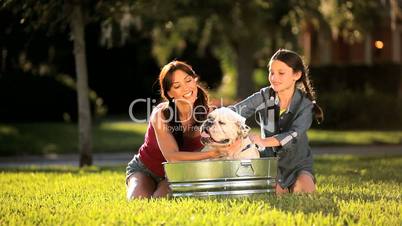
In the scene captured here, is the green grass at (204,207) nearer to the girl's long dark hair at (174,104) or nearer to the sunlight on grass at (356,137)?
the girl's long dark hair at (174,104)

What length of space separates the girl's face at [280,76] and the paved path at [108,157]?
7.72 meters

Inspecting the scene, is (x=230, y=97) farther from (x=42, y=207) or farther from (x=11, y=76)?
(x=42, y=207)

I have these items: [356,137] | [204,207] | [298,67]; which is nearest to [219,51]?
[356,137]

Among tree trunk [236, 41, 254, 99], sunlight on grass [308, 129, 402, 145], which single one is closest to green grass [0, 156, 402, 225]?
sunlight on grass [308, 129, 402, 145]

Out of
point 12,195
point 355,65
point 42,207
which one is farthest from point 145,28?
point 42,207

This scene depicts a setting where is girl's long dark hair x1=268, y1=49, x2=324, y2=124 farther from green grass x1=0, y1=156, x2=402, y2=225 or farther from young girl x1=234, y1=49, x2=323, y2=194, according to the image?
green grass x1=0, y1=156, x2=402, y2=225

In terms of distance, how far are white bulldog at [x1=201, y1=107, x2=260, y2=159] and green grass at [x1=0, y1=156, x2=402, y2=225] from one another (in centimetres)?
38

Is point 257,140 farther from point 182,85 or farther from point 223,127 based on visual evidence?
point 182,85

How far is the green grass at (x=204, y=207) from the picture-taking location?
573 cm

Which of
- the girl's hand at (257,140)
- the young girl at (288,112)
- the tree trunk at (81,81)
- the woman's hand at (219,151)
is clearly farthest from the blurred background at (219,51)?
the woman's hand at (219,151)

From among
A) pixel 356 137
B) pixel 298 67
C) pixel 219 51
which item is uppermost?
pixel 219 51

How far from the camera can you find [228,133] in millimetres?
6395

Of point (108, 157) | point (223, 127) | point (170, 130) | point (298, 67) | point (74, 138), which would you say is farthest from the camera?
point (74, 138)

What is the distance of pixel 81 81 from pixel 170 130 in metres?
5.63
